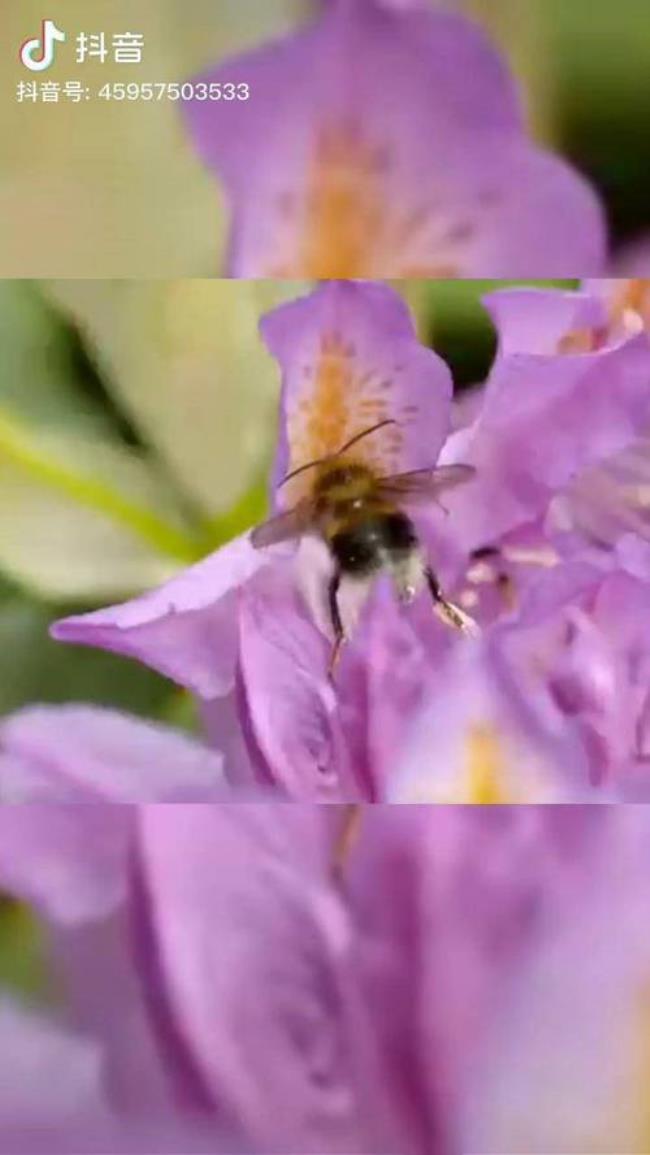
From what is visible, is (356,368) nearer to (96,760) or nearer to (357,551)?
(357,551)

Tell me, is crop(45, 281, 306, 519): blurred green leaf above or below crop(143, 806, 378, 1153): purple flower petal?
above

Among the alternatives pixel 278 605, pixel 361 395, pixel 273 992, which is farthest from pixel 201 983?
pixel 361 395

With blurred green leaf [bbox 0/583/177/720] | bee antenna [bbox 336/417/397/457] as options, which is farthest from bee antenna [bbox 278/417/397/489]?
blurred green leaf [bbox 0/583/177/720]

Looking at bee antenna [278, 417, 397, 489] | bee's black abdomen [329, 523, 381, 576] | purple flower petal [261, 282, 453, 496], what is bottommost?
bee's black abdomen [329, 523, 381, 576]

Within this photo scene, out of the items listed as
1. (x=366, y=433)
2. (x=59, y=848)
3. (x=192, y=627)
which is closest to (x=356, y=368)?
(x=366, y=433)

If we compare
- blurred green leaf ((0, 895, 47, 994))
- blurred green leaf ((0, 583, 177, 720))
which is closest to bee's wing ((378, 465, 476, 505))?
blurred green leaf ((0, 583, 177, 720))

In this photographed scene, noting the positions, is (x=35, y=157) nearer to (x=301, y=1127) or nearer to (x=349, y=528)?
(x=349, y=528)

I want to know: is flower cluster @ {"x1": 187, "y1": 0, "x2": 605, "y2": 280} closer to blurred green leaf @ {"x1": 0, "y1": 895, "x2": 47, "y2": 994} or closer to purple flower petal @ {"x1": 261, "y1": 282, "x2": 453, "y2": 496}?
purple flower petal @ {"x1": 261, "y1": 282, "x2": 453, "y2": 496}
